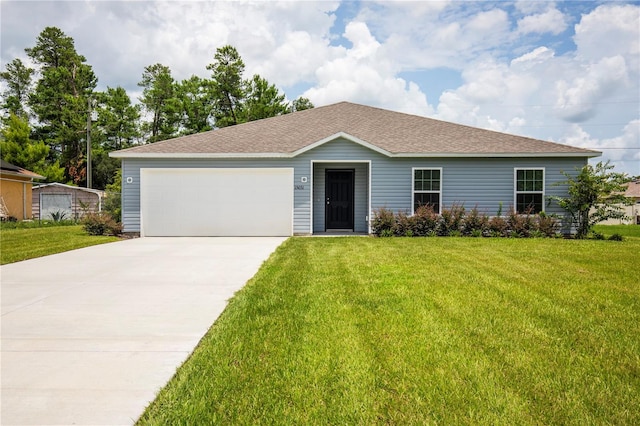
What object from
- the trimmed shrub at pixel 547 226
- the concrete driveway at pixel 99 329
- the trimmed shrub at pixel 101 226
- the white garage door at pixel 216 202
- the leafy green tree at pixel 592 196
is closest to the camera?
the concrete driveway at pixel 99 329

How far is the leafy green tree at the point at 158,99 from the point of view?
109ft

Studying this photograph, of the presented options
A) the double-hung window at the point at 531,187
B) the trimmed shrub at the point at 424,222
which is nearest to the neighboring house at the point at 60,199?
the trimmed shrub at the point at 424,222

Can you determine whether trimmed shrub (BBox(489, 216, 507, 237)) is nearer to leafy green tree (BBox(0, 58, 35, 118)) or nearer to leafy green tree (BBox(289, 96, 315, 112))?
leafy green tree (BBox(289, 96, 315, 112))

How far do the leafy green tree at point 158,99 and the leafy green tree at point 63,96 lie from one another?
14.6 ft

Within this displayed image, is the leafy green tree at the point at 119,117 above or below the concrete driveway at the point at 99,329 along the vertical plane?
above

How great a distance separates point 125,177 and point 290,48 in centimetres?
1128

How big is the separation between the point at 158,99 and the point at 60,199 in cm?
1508

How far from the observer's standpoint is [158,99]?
35.5 meters

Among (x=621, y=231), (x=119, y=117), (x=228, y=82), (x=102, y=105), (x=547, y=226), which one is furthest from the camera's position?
(x=102, y=105)

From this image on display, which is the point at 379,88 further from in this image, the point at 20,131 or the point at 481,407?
the point at 20,131

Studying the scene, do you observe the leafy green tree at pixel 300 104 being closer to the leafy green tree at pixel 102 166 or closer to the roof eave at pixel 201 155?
the leafy green tree at pixel 102 166

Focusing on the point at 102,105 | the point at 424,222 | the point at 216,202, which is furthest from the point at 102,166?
the point at 424,222

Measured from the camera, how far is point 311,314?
4254 millimetres

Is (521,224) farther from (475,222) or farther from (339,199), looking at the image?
(339,199)
